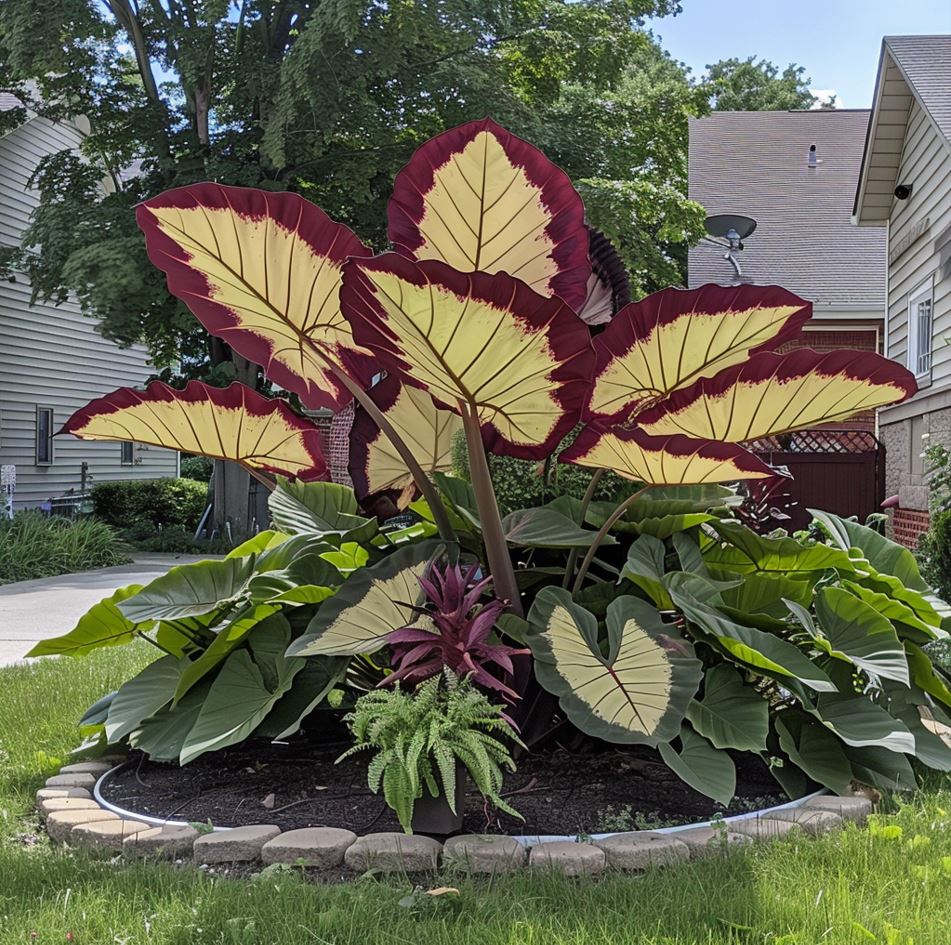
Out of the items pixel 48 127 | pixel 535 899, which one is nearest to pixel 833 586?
pixel 535 899

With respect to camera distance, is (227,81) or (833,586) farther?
(227,81)

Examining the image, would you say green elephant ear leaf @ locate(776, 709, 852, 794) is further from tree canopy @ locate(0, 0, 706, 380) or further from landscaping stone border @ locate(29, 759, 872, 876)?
tree canopy @ locate(0, 0, 706, 380)

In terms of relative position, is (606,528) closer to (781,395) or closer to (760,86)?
(781,395)

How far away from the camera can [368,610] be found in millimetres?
2824

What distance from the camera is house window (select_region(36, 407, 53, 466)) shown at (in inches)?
677

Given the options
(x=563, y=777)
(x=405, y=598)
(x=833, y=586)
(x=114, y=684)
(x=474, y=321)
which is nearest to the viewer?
(x=474, y=321)

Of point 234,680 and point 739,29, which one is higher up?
point 739,29

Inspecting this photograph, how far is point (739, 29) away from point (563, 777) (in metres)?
33.1

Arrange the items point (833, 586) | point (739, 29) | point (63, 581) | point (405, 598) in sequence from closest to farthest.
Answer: point (405, 598)
point (833, 586)
point (63, 581)
point (739, 29)

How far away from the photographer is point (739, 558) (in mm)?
3633

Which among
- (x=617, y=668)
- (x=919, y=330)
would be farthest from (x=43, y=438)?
(x=617, y=668)

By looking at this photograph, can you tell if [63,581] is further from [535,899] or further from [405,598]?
[535,899]

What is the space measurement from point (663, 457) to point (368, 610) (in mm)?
859

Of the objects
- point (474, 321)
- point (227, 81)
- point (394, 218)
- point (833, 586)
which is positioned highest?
point (227, 81)
